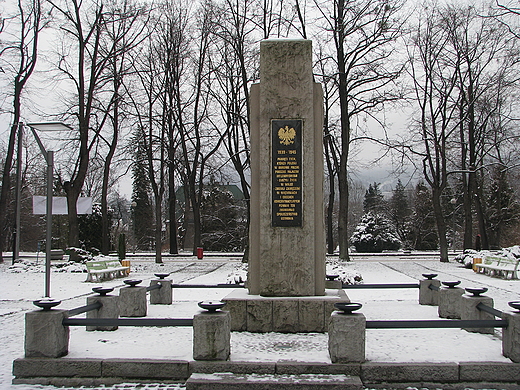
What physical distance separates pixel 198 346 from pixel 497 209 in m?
43.1

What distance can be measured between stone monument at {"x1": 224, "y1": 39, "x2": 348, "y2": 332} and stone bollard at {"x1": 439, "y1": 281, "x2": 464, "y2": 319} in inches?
87.3

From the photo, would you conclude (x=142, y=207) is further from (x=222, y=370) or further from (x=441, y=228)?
(x=222, y=370)

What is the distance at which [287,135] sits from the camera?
786 centimetres

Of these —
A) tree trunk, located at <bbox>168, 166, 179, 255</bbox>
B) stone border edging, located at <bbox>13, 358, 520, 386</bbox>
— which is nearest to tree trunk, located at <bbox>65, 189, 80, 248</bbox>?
tree trunk, located at <bbox>168, 166, 179, 255</bbox>

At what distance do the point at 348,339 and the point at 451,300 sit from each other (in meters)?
3.90

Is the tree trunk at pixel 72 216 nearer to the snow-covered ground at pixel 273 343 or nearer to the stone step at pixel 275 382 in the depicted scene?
the snow-covered ground at pixel 273 343

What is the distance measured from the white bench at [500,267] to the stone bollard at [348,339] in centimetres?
1468

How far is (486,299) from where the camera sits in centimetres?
712

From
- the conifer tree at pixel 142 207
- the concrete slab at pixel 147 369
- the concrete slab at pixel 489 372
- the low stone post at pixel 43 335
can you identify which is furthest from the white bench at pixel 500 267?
the conifer tree at pixel 142 207

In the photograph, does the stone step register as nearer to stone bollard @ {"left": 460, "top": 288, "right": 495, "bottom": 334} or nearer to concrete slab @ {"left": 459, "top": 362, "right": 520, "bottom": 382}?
concrete slab @ {"left": 459, "top": 362, "right": 520, "bottom": 382}

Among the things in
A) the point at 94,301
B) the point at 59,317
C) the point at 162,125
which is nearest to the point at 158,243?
the point at 162,125

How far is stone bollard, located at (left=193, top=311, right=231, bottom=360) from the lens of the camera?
5.75 m

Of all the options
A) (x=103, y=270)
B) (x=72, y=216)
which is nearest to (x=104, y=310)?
(x=103, y=270)

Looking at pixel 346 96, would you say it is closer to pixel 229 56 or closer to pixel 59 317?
pixel 229 56
